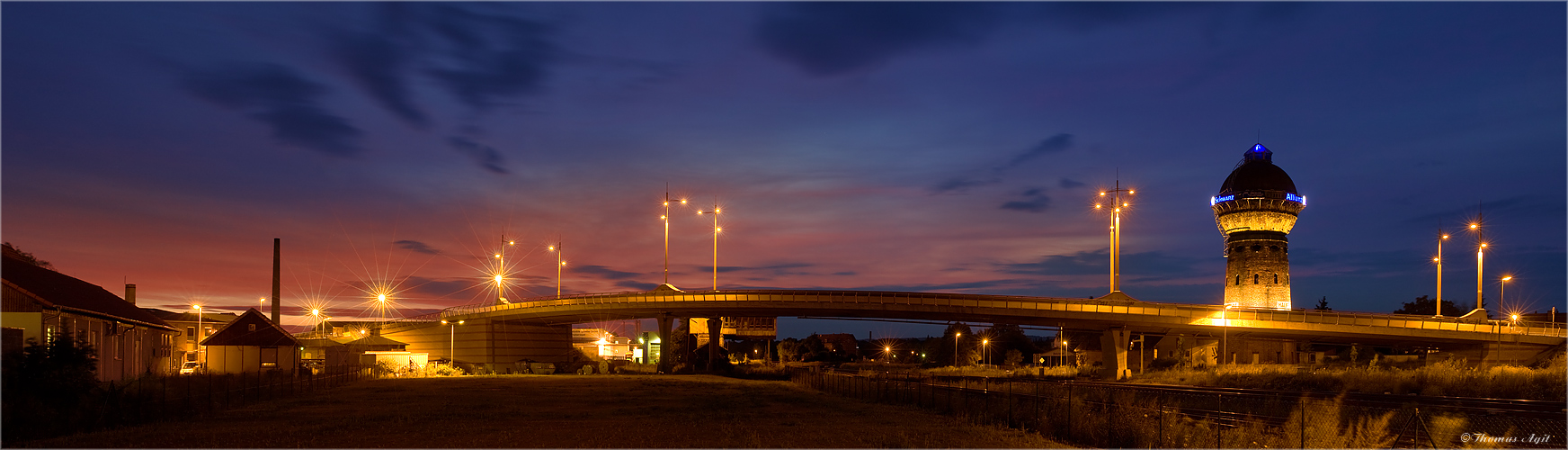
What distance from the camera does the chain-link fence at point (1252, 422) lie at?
22.6 meters

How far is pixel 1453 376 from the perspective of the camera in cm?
5231

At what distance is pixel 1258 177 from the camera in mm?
113562

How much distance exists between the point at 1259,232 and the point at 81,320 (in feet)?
345

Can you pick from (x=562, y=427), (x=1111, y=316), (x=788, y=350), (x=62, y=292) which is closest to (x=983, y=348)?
(x=788, y=350)

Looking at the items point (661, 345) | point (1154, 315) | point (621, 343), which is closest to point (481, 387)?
point (661, 345)

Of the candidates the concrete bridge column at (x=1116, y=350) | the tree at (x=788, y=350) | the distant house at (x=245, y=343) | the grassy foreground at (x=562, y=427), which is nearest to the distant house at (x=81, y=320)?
the distant house at (x=245, y=343)

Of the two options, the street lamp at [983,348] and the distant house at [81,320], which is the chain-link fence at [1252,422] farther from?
the street lamp at [983,348]

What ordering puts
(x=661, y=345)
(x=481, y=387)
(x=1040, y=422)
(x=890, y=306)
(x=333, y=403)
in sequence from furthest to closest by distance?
(x=661, y=345) → (x=890, y=306) → (x=481, y=387) → (x=333, y=403) → (x=1040, y=422)

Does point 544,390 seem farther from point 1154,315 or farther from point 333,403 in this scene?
point 1154,315

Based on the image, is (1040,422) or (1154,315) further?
(1154,315)

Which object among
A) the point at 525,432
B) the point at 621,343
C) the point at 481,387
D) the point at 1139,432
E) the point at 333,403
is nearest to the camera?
the point at 1139,432

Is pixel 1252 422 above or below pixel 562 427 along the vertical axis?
above

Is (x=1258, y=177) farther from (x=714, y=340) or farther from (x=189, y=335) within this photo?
(x=189, y=335)

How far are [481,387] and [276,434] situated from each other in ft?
103
